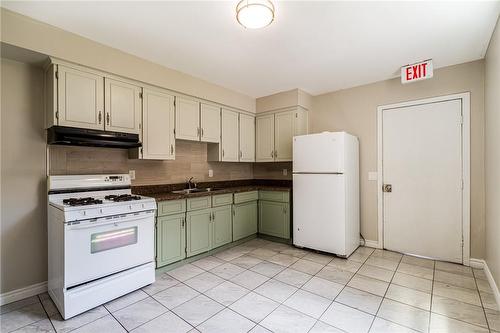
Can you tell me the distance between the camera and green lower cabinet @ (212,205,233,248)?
11.4 ft

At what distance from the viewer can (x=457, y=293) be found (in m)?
2.33

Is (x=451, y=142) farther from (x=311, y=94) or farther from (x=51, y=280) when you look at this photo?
(x=51, y=280)

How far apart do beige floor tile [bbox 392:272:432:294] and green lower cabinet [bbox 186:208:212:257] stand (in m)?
2.33

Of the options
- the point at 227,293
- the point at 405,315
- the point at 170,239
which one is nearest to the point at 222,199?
the point at 170,239

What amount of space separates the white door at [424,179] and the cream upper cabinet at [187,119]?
9.23 feet

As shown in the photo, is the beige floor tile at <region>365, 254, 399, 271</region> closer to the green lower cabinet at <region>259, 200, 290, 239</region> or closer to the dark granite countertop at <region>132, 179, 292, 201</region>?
the green lower cabinet at <region>259, 200, 290, 239</region>

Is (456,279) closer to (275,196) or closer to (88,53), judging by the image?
(275,196)

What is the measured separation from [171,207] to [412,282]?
2870 mm

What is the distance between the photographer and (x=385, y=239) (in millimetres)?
3559

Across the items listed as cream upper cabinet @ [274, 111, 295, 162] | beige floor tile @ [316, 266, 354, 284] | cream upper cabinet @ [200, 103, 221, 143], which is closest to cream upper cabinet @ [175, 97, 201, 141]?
cream upper cabinet @ [200, 103, 221, 143]

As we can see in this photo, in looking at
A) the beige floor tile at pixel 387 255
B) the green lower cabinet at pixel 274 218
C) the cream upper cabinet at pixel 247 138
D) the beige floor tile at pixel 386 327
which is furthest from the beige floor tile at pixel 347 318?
the cream upper cabinet at pixel 247 138

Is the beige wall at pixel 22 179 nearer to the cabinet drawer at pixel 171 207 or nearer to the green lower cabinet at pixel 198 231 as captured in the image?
the cabinet drawer at pixel 171 207

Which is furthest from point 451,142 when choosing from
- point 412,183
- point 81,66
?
point 81,66

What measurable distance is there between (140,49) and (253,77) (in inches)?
59.8
